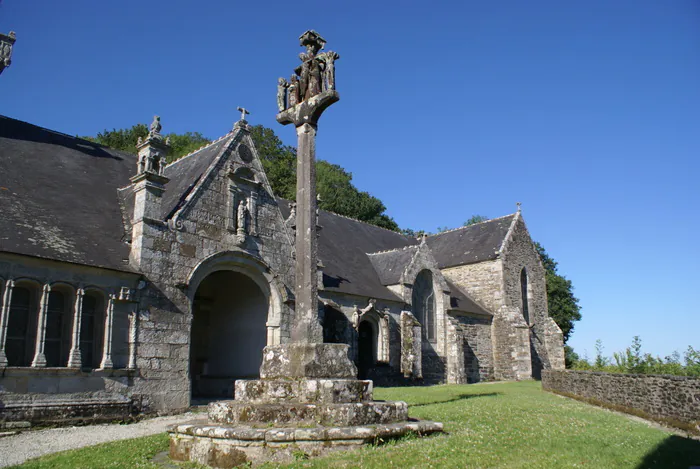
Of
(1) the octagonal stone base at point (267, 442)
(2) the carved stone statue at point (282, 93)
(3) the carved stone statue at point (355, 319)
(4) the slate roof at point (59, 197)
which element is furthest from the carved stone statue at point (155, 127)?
(3) the carved stone statue at point (355, 319)

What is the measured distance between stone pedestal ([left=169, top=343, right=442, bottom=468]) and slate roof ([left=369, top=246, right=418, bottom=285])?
16346mm

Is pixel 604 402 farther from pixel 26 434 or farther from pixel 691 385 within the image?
pixel 26 434

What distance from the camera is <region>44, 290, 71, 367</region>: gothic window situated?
11.9 metres

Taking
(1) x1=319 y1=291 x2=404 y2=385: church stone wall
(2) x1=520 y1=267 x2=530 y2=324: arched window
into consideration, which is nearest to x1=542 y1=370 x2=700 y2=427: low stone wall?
(1) x1=319 y1=291 x2=404 y2=385: church stone wall

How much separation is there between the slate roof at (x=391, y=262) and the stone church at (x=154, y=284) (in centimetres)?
10

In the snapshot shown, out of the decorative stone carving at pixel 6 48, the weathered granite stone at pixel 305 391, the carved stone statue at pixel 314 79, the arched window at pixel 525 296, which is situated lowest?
the weathered granite stone at pixel 305 391

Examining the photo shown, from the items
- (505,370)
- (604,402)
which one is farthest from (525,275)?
(604,402)

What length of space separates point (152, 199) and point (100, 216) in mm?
1681

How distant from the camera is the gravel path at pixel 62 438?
8.27 metres

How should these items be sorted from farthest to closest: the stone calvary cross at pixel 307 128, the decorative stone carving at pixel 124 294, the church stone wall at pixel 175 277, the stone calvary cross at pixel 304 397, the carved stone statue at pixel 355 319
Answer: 1. the carved stone statue at pixel 355 319
2. the church stone wall at pixel 175 277
3. the decorative stone carving at pixel 124 294
4. the stone calvary cross at pixel 307 128
5. the stone calvary cross at pixel 304 397

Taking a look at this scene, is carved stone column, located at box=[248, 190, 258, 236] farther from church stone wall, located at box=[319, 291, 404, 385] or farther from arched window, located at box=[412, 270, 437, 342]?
arched window, located at box=[412, 270, 437, 342]

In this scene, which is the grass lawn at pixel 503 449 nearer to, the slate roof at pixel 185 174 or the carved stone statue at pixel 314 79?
the carved stone statue at pixel 314 79

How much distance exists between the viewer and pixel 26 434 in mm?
10188

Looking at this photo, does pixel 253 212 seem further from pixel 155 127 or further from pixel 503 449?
pixel 503 449
